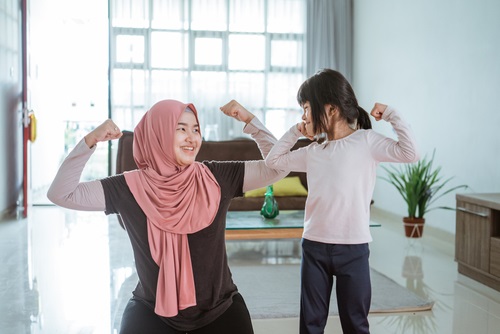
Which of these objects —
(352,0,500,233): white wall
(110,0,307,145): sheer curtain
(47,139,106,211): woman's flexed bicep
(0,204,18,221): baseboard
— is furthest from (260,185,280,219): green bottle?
(110,0,307,145): sheer curtain

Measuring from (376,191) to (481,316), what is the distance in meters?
3.80

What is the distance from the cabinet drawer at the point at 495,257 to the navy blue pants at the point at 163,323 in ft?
7.00

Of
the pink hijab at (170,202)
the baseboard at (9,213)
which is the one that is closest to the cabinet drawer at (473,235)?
the pink hijab at (170,202)

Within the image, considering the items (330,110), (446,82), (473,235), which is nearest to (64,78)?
(446,82)

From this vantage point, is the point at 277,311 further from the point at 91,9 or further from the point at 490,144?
the point at 91,9

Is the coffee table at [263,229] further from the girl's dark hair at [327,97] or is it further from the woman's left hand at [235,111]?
the woman's left hand at [235,111]

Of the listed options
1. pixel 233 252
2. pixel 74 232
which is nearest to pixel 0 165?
pixel 74 232

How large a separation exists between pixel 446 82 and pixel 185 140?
12.1 ft

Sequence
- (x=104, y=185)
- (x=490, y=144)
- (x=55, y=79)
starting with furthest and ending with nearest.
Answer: (x=55, y=79) < (x=490, y=144) < (x=104, y=185)

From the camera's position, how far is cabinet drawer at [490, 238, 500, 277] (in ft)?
10.5

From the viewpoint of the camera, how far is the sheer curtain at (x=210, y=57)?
7.29 metres

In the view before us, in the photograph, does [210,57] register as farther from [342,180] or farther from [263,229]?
[342,180]

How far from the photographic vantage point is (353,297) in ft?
6.04

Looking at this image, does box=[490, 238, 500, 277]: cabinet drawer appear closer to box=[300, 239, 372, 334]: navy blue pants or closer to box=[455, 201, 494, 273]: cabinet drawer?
box=[455, 201, 494, 273]: cabinet drawer
